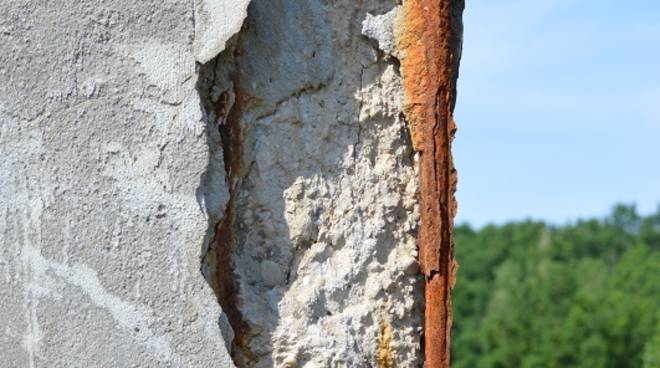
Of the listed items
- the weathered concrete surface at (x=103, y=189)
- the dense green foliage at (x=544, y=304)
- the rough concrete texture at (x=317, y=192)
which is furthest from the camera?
the dense green foliage at (x=544, y=304)

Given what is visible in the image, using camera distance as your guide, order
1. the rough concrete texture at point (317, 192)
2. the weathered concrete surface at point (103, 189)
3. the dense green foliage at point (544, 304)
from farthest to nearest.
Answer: the dense green foliage at point (544, 304)
the rough concrete texture at point (317, 192)
the weathered concrete surface at point (103, 189)

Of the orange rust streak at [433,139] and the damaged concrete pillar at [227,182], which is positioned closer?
the damaged concrete pillar at [227,182]

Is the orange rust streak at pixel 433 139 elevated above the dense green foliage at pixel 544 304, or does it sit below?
below

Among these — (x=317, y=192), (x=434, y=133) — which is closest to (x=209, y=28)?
(x=317, y=192)

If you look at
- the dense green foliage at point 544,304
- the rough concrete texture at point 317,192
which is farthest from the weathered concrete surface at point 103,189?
the dense green foliage at point 544,304

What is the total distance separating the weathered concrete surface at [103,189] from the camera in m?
2.46

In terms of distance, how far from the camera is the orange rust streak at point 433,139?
262cm

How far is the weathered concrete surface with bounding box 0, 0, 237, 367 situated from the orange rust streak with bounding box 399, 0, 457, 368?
38 cm

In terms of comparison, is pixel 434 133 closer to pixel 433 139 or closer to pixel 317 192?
pixel 433 139

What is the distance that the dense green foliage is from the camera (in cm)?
3172

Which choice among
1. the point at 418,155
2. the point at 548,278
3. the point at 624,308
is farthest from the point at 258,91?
the point at 548,278

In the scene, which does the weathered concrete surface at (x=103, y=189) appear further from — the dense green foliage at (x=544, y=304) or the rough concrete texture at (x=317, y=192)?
the dense green foliage at (x=544, y=304)

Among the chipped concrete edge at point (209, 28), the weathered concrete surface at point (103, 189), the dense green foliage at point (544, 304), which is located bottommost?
the weathered concrete surface at point (103, 189)

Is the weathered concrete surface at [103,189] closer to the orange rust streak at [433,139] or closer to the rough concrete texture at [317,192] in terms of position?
the rough concrete texture at [317,192]
